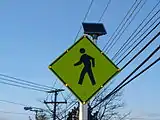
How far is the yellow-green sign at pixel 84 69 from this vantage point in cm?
603

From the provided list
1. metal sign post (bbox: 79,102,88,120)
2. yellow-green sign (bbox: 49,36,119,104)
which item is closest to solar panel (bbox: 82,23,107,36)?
yellow-green sign (bbox: 49,36,119,104)

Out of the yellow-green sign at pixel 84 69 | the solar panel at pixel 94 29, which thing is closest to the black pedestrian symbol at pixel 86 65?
the yellow-green sign at pixel 84 69

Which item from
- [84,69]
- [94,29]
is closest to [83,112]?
[84,69]

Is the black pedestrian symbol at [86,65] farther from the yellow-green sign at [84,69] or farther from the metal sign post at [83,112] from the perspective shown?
the metal sign post at [83,112]

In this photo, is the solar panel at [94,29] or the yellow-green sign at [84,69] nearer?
the yellow-green sign at [84,69]

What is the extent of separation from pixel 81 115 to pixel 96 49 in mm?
991

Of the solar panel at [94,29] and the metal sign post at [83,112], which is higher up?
the solar panel at [94,29]

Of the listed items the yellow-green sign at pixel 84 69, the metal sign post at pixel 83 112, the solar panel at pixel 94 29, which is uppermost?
the solar panel at pixel 94 29

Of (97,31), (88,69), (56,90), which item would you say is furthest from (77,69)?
(56,90)

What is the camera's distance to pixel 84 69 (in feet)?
20.0

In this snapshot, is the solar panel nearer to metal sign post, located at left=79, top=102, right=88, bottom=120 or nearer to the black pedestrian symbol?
the black pedestrian symbol

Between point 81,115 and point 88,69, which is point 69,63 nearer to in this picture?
point 88,69

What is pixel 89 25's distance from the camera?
737cm

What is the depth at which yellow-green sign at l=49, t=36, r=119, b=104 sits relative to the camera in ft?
19.8
